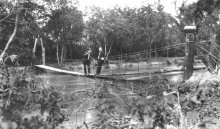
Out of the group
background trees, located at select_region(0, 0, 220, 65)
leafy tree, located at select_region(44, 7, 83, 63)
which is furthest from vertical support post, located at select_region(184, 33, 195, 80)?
leafy tree, located at select_region(44, 7, 83, 63)

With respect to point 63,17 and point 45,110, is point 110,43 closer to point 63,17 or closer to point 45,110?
point 63,17

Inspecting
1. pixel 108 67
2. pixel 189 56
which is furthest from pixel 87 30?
pixel 189 56

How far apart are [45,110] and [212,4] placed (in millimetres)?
11594

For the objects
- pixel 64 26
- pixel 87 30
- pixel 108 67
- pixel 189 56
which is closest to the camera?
pixel 189 56

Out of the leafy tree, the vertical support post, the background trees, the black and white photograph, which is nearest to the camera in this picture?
the black and white photograph

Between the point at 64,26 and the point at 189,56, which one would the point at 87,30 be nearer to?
the point at 64,26

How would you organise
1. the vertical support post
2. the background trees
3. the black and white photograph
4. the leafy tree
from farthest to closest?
the leafy tree → the background trees → the vertical support post → the black and white photograph

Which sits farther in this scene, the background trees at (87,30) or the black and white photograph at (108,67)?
the background trees at (87,30)

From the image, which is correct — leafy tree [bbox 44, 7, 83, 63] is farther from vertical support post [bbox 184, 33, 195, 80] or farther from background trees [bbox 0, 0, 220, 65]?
vertical support post [bbox 184, 33, 195, 80]

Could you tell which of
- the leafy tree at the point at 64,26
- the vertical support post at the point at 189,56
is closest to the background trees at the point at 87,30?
the leafy tree at the point at 64,26

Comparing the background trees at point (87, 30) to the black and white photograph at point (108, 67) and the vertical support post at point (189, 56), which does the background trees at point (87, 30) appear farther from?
the vertical support post at point (189, 56)

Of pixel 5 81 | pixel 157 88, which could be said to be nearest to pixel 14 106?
pixel 5 81

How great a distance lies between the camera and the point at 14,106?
6.20 feet

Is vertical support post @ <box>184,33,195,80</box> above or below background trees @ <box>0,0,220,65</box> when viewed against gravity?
below
